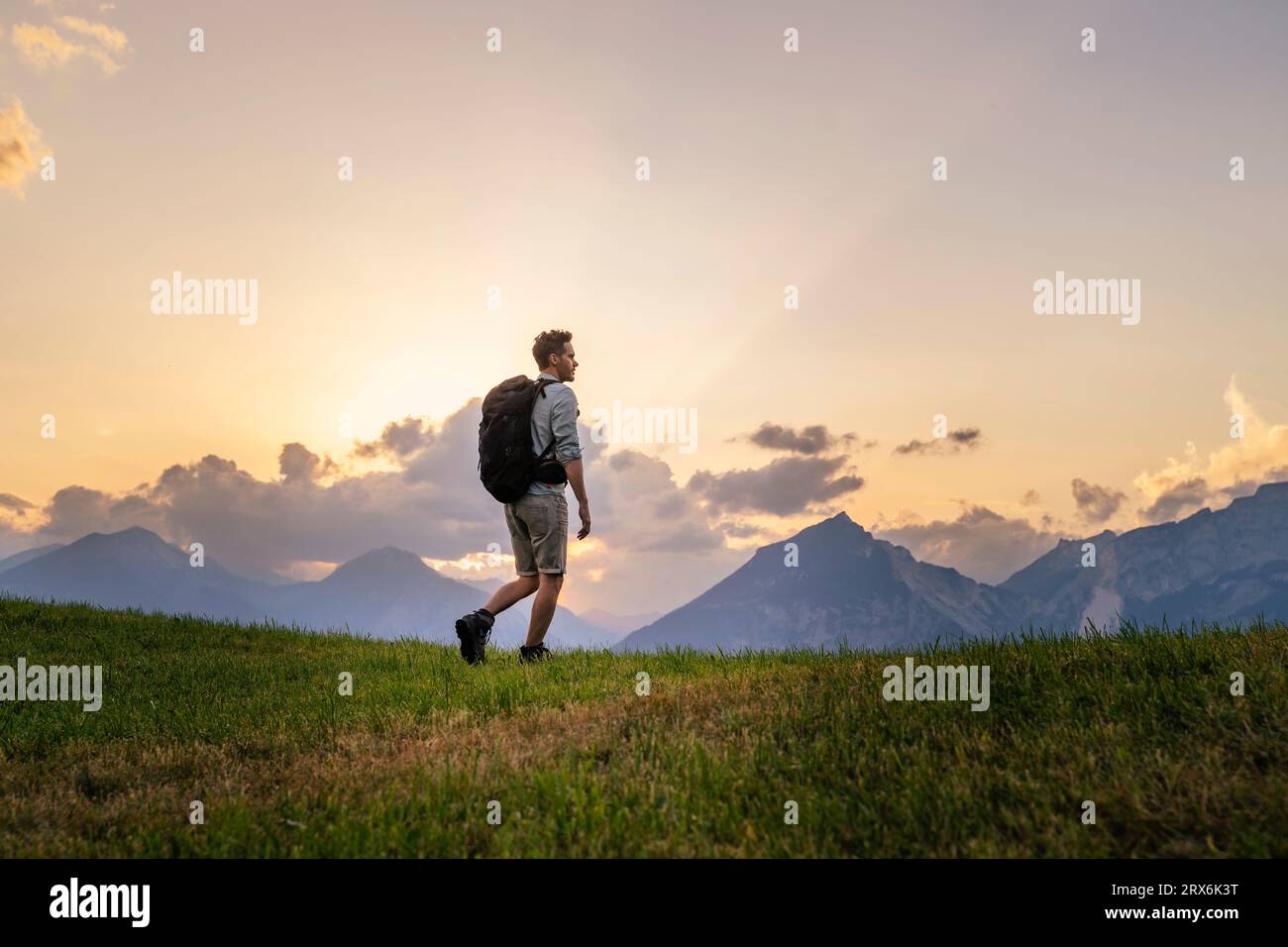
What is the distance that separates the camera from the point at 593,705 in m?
7.64

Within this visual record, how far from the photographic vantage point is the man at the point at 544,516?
10.2 meters

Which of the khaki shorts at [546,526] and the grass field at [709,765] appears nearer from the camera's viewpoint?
the grass field at [709,765]

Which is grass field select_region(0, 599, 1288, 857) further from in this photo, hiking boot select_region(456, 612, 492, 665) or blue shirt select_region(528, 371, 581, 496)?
blue shirt select_region(528, 371, 581, 496)

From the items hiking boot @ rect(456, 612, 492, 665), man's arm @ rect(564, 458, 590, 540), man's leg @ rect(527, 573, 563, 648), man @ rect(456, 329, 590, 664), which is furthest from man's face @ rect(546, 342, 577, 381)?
hiking boot @ rect(456, 612, 492, 665)

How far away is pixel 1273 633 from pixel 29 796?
10.3 metres

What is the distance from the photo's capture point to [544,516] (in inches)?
405

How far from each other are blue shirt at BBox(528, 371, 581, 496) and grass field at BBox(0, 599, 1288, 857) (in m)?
2.60

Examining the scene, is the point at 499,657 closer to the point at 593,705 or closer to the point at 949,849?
the point at 593,705

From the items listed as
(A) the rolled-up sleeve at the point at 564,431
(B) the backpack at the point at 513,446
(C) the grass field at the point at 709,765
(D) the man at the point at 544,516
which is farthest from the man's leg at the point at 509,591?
(C) the grass field at the point at 709,765

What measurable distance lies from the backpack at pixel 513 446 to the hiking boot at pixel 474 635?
171 cm

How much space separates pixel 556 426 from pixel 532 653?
2988mm

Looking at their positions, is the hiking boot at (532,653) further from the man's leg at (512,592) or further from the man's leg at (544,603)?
the man's leg at (512,592)

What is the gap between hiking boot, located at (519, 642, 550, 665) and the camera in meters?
10.7
